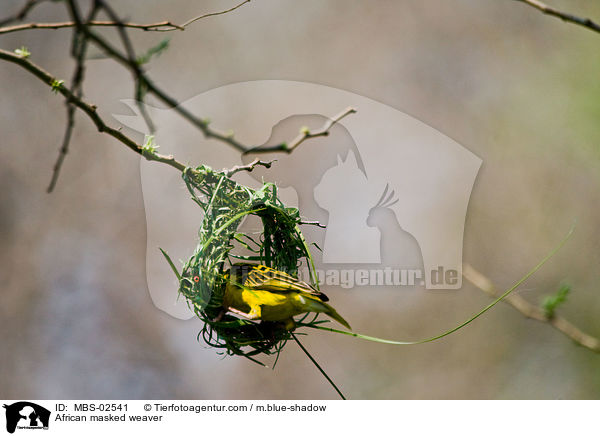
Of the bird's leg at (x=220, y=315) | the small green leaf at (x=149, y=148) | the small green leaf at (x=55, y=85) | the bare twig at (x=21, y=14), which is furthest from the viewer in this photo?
the bird's leg at (x=220, y=315)

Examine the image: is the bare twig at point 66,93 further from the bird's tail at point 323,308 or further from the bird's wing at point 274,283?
the bird's tail at point 323,308

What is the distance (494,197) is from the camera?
172 inches

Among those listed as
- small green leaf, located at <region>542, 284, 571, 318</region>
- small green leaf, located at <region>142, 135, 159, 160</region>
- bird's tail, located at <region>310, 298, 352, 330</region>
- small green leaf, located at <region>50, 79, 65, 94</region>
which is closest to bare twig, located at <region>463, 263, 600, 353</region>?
small green leaf, located at <region>542, 284, 571, 318</region>

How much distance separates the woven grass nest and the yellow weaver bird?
0.13ft

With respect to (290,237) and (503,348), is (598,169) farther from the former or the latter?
(290,237)

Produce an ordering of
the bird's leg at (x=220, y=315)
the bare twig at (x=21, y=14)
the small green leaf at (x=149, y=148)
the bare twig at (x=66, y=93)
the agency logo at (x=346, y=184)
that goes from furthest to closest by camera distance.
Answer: the agency logo at (x=346, y=184) < the bird's leg at (x=220, y=315) < the small green leaf at (x=149, y=148) < the bare twig at (x=66, y=93) < the bare twig at (x=21, y=14)

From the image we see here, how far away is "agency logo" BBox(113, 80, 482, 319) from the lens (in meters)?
3.01

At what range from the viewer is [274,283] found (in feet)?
5.49

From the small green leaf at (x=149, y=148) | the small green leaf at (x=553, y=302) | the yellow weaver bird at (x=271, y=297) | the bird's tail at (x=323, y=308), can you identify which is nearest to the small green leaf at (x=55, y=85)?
the small green leaf at (x=149, y=148)

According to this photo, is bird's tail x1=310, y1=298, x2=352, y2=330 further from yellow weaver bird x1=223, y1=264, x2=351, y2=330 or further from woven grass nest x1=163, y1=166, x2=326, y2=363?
woven grass nest x1=163, y1=166, x2=326, y2=363

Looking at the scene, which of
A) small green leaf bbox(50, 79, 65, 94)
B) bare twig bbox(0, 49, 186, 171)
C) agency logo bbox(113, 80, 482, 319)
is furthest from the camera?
agency logo bbox(113, 80, 482, 319)

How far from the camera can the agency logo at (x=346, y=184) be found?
3008 mm

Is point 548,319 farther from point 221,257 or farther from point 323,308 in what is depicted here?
point 221,257
